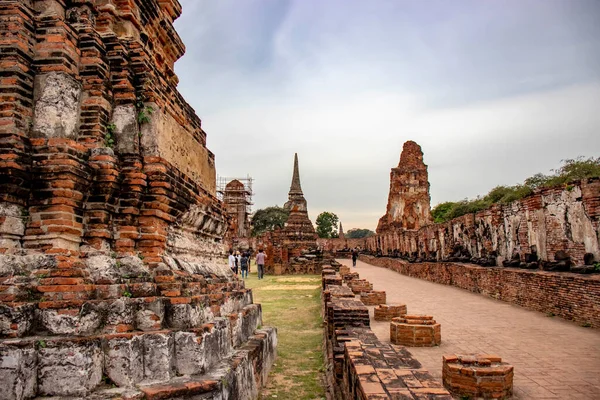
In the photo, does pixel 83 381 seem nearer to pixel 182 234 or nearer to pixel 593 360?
pixel 182 234

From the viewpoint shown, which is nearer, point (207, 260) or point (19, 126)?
point (19, 126)

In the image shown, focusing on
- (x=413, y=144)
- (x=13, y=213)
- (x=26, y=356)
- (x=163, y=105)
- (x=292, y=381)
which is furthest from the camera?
(x=413, y=144)

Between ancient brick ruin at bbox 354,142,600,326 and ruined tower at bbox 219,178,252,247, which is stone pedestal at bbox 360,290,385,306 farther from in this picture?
ruined tower at bbox 219,178,252,247

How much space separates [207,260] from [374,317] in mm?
4709

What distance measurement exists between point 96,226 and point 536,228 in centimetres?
1040

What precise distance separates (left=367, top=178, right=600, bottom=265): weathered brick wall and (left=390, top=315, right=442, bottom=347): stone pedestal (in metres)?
4.40

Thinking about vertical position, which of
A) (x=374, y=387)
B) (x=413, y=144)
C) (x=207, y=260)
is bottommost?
(x=374, y=387)

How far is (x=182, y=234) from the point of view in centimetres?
474

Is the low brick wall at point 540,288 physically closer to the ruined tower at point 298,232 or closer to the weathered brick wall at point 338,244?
the ruined tower at point 298,232

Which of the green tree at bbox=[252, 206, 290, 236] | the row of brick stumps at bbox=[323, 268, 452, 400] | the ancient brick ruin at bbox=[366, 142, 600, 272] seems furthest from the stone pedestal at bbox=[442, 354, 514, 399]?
the green tree at bbox=[252, 206, 290, 236]

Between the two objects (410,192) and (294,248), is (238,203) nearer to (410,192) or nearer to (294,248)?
(410,192)

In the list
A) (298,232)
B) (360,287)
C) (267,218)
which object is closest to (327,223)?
(267,218)

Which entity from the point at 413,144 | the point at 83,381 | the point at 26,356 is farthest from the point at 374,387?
the point at 413,144

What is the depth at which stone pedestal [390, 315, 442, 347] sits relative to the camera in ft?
21.6
